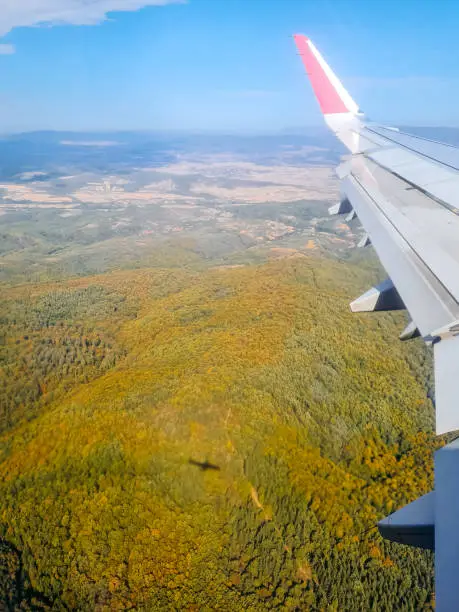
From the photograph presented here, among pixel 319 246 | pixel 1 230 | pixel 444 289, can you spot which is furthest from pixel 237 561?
pixel 1 230

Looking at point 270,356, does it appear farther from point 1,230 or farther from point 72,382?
point 1,230

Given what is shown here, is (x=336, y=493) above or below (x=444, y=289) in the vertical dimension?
below

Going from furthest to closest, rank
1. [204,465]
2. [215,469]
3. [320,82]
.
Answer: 1. [215,469]
2. [204,465]
3. [320,82]

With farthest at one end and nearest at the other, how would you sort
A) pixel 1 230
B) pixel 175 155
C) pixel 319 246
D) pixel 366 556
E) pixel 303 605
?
pixel 175 155 → pixel 1 230 → pixel 319 246 → pixel 366 556 → pixel 303 605

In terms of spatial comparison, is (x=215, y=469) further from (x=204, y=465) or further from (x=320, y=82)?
(x=320, y=82)

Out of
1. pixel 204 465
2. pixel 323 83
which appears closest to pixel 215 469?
pixel 204 465

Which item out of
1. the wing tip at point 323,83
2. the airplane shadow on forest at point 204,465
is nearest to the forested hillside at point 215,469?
the airplane shadow on forest at point 204,465
